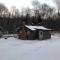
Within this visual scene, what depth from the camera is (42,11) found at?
71.9 metres

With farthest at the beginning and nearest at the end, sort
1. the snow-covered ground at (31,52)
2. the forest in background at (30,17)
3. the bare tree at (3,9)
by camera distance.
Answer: the bare tree at (3,9)
the forest in background at (30,17)
the snow-covered ground at (31,52)

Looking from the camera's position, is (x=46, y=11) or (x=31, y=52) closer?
(x=31, y=52)

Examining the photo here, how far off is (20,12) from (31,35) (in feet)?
130

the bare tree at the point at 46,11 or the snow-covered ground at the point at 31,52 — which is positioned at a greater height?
the bare tree at the point at 46,11

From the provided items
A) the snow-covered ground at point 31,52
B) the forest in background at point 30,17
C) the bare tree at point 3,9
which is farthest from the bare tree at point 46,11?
the snow-covered ground at point 31,52

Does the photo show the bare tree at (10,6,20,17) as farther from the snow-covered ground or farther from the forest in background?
the snow-covered ground

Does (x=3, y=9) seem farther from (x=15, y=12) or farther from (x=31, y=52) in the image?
(x=31, y=52)

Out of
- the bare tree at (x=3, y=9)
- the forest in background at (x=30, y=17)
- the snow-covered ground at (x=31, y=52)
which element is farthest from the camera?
the bare tree at (x=3, y=9)

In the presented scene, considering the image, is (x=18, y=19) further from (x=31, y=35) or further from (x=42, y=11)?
(x=31, y=35)

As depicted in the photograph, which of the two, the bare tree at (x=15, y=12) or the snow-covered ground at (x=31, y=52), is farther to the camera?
the bare tree at (x=15, y=12)

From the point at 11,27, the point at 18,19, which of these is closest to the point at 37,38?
the point at 11,27

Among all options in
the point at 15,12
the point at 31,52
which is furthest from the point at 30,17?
the point at 31,52

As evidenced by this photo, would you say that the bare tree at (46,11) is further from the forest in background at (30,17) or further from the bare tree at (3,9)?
the bare tree at (3,9)

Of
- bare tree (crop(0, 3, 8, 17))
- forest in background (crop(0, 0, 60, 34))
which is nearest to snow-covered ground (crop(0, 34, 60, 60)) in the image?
forest in background (crop(0, 0, 60, 34))
